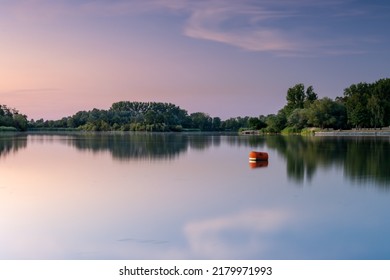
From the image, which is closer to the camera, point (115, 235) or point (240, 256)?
point (240, 256)

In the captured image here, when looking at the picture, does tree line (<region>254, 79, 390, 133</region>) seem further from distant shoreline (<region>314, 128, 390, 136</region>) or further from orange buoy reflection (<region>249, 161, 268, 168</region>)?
orange buoy reflection (<region>249, 161, 268, 168</region>)

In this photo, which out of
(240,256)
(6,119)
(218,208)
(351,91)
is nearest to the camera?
(240,256)

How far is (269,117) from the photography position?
97.8 m

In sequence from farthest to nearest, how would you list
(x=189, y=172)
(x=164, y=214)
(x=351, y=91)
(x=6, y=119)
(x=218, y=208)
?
1. (x=6, y=119)
2. (x=351, y=91)
3. (x=189, y=172)
4. (x=218, y=208)
5. (x=164, y=214)

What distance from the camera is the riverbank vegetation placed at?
243 feet

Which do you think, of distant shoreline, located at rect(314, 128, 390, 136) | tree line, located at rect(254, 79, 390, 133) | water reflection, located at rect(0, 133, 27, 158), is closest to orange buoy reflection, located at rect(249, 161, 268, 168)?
water reflection, located at rect(0, 133, 27, 158)

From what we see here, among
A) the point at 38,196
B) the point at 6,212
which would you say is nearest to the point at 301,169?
the point at 38,196

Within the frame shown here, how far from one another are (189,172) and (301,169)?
185 inches

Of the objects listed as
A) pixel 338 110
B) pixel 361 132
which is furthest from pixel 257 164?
pixel 338 110

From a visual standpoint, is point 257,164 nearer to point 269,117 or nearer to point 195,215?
point 195,215

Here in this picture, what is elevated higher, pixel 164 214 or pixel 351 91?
pixel 351 91

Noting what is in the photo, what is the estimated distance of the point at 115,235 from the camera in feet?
30.0

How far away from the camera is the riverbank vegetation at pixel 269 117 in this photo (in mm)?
74125

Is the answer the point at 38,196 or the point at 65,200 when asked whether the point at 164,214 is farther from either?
the point at 38,196
